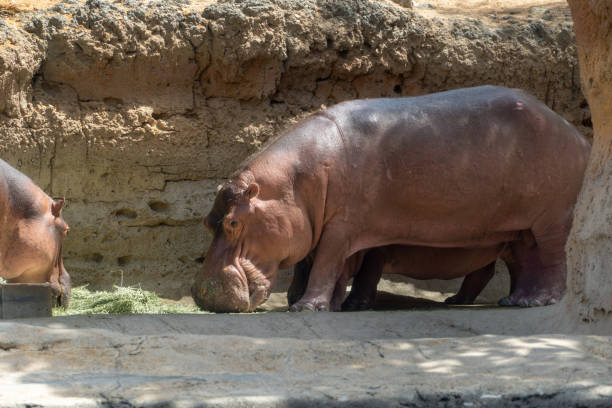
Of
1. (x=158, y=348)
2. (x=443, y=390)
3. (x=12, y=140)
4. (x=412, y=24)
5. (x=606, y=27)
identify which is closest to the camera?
(x=443, y=390)

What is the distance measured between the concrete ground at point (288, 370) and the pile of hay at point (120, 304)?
215 cm

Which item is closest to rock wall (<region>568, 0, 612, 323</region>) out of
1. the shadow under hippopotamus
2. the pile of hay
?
the shadow under hippopotamus

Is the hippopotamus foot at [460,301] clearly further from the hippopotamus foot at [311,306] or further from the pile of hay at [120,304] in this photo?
the pile of hay at [120,304]

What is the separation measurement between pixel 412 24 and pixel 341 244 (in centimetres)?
298

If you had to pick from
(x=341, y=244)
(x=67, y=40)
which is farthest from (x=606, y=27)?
(x=67, y=40)

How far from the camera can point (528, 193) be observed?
6758 mm

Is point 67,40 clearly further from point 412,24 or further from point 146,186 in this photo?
point 412,24

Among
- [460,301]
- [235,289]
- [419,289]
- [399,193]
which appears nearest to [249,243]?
[235,289]

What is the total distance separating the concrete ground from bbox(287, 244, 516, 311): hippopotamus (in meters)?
2.57

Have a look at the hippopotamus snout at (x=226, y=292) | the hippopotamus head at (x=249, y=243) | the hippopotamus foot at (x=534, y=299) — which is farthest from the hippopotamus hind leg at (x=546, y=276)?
the hippopotamus snout at (x=226, y=292)

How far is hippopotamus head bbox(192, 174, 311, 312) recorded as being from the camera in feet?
20.5

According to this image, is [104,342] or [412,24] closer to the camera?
[104,342]

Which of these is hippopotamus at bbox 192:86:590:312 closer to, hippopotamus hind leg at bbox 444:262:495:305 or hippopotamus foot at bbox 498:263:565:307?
hippopotamus foot at bbox 498:263:565:307

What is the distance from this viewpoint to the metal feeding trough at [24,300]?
198 inches
